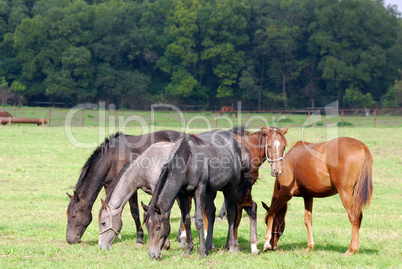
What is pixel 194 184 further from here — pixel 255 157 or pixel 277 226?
pixel 255 157

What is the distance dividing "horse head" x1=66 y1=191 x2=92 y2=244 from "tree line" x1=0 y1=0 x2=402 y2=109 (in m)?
40.1

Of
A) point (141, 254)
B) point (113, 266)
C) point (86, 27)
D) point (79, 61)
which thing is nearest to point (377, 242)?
point (141, 254)

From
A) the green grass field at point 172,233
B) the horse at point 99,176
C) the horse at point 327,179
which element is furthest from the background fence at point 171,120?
the horse at point 327,179

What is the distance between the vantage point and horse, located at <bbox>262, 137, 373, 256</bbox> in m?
6.00

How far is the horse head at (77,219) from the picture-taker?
6.84 meters

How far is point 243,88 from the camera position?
5172cm

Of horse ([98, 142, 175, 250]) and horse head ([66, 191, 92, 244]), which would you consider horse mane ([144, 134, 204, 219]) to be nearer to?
horse ([98, 142, 175, 250])

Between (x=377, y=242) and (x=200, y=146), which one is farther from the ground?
(x=200, y=146)

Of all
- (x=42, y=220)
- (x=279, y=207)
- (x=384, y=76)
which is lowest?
(x=42, y=220)

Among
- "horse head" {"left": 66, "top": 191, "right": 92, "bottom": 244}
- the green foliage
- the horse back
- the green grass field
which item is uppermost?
the green foliage

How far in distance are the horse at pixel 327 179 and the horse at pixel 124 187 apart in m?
1.81

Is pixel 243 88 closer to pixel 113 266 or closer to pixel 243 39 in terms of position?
pixel 243 39

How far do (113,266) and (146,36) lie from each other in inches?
1876

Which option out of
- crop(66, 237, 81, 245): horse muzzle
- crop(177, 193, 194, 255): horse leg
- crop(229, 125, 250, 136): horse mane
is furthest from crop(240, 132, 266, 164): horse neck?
crop(66, 237, 81, 245): horse muzzle
